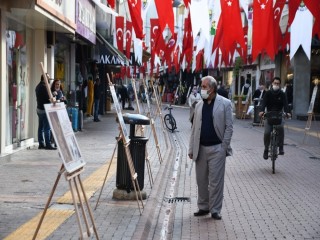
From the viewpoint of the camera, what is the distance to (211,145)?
8367mm

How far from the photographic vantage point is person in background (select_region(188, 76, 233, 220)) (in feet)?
27.2

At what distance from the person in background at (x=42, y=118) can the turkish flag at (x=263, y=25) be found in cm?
557

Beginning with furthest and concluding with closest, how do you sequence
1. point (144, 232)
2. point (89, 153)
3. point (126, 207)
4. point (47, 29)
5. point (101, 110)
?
point (101, 110), point (47, 29), point (89, 153), point (126, 207), point (144, 232)

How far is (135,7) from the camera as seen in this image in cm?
1603

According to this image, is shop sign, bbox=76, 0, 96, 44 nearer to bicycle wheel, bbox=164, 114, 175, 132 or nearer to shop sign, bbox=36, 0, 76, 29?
shop sign, bbox=36, 0, 76, 29

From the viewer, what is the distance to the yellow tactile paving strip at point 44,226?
686cm

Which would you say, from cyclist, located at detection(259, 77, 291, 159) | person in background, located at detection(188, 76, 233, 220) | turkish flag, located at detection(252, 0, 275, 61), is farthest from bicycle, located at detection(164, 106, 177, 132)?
person in background, located at detection(188, 76, 233, 220)

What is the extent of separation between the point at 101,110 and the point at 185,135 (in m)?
12.0

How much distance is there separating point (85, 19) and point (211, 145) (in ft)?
42.1

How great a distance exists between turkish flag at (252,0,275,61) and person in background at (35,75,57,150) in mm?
5570

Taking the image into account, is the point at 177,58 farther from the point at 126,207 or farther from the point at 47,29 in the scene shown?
the point at 126,207

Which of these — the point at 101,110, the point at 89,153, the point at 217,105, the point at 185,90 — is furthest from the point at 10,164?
the point at 185,90

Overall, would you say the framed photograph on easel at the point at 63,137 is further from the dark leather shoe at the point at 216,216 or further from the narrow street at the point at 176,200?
the dark leather shoe at the point at 216,216

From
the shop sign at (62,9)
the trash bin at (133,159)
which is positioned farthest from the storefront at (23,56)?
the trash bin at (133,159)
